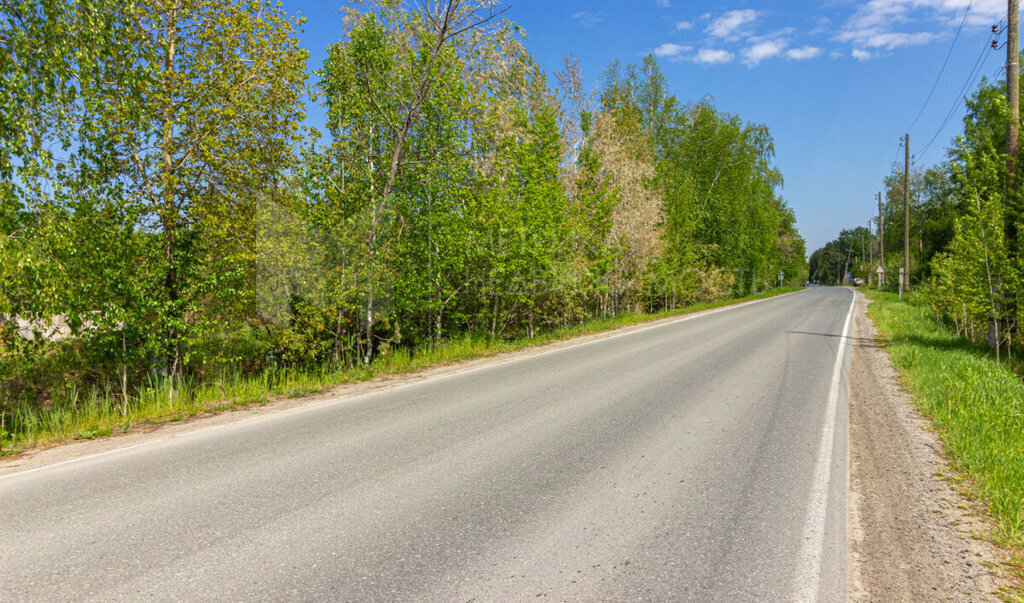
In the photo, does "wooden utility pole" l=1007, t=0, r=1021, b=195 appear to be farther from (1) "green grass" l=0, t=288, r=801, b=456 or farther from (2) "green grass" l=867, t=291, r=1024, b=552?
(1) "green grass" l=0, t=288, r=801, b=456

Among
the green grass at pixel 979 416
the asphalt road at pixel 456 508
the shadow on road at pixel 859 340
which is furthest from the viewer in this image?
the shadow on road at pixel 859 340

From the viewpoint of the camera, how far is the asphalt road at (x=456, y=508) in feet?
9.44

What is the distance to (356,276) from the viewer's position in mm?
10641

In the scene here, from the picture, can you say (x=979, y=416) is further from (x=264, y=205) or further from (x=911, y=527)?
(x=264, y=205)

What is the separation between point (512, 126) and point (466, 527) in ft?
52.6

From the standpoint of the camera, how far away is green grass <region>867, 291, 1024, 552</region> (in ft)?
12.8

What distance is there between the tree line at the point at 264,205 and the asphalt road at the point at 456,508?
124 inches

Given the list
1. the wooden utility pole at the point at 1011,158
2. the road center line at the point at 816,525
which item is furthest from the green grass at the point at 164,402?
the wooden utility pole at the point at 1011,158

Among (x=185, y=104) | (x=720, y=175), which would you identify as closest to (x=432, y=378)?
(x=185, y=104)

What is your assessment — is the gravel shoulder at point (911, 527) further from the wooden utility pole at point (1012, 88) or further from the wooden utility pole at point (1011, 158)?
the wooden utility pole at point (1012, 88)

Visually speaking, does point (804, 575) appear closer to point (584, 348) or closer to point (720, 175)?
point (584, 348)

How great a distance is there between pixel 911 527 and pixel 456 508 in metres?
3.50

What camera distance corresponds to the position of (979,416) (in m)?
6.06

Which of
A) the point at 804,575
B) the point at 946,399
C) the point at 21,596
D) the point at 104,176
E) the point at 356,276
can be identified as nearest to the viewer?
the point at 21,596
